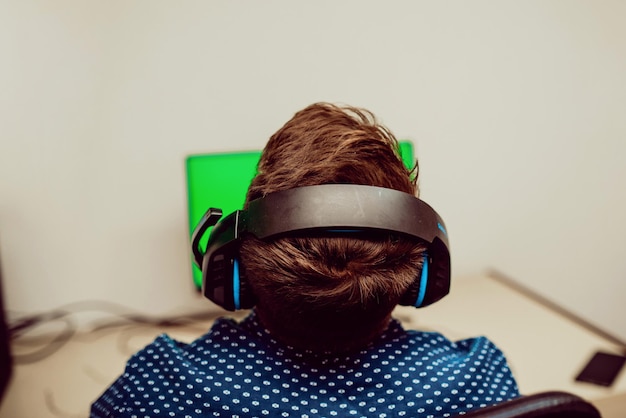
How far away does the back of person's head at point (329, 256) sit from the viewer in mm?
604

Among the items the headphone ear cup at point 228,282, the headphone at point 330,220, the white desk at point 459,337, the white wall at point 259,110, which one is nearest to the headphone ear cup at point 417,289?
the headphone at point 330,220

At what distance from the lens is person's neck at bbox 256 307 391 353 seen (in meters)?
0.64

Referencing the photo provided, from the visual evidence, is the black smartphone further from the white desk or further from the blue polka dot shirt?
the blue polka dot shirt

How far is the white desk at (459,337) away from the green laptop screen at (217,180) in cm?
33

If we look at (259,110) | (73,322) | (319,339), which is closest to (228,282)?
(319,339)

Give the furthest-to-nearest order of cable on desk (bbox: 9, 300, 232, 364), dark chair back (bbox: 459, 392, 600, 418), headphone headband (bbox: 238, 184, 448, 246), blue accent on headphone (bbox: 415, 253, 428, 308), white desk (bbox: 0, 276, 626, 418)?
cable on desk (bbox: 9, 300, 232, 364) < white desk (bbox: 0, 276, 626, 418) < blue accent on headphone (bbox: 415, 253, 428, 308) < headphone headband (bbox: 238, 184, 448, 246) < dark chair back (bbox: 459, 392, 600, 418)

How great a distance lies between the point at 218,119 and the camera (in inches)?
49.7

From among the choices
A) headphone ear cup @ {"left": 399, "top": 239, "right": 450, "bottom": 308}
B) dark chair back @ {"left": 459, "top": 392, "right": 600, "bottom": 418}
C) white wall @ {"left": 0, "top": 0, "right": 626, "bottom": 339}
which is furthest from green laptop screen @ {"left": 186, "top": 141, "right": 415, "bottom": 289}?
dark chair back @ {"left": 459, "top": 392, "right": 600, "bottom": 418}

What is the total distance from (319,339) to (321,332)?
27mm

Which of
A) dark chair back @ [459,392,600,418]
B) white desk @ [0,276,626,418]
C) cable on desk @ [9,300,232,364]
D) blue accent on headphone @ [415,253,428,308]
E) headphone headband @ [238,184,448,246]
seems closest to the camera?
dark chair back @ [459,392,600,418]

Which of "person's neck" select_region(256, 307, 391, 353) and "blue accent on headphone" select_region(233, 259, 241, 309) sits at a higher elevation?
"blue accent on headphone" select_region(233, 259, 241, 309)

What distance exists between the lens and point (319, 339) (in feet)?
2.23

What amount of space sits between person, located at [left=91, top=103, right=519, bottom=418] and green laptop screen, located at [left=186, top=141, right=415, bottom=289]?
0.47 meters

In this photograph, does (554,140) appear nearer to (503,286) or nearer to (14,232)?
(503,286)
